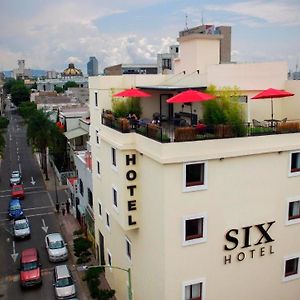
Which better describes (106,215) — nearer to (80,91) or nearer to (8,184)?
(8,184)

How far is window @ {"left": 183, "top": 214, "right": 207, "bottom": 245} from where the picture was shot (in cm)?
2056

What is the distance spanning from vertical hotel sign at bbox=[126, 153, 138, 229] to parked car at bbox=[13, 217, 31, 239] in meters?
23.4

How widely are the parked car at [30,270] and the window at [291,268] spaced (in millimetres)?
20145

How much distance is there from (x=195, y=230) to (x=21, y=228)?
1107 inches

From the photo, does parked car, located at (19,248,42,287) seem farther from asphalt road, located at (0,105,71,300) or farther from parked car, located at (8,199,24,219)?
parked car, located at (8,199,24,219)

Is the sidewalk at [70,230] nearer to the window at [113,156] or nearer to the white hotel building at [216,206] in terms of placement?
the white hotel building at [216,206]

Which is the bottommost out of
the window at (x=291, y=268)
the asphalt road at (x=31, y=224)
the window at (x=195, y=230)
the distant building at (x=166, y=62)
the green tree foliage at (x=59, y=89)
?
the asphalt road at (x=31, y=224)

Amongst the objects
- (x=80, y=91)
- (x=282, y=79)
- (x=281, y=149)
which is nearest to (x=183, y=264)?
(x=281, y=149)

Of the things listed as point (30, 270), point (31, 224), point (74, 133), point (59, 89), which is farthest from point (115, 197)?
point (59, 89)

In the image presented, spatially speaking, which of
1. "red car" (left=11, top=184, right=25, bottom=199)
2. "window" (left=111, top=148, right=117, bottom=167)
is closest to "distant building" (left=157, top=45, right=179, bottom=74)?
"red car" (left=11, top=184, right=25, bottom=199)

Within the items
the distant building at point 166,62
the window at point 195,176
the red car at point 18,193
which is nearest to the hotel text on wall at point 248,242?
the window at point 195,176

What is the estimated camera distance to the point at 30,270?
33.5 meters

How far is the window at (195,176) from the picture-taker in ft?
65.3

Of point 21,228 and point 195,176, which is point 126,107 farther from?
point 21,228
